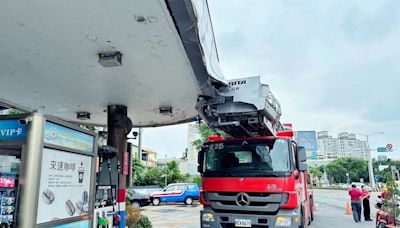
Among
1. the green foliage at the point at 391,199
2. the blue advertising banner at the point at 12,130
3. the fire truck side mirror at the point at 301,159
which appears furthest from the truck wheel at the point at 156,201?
the blue advertising banner at the point at 12,130

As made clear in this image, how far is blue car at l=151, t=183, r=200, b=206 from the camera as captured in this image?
21.4 m

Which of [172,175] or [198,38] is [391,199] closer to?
[198,38]

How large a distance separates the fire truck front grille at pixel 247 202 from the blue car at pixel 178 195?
1430 centimetres

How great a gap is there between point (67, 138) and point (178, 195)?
18209 millimetres

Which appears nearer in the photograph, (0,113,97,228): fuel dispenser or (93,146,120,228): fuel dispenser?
(0,113,97,228): fuel dispenser

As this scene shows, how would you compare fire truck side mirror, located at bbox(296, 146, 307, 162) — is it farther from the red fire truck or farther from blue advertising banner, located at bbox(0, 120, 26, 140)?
blue advertising banner, located at bbox(0, 120, 26, 140)

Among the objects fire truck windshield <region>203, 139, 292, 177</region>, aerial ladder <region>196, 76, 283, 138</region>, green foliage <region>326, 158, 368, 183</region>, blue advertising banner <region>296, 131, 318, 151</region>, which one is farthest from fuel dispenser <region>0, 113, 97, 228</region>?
green foliage <region>326, 158, 368, 183</region>

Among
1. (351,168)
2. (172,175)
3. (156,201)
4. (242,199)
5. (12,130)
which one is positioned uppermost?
(351,168)

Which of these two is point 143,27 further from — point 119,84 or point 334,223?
point 334,223

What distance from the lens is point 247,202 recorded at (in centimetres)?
703

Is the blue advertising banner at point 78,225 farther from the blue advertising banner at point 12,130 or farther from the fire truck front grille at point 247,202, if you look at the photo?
the fire truck front grille at point 247,202

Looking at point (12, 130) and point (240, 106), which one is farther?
point (240, 106)

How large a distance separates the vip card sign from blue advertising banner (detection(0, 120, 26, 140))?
29 cm

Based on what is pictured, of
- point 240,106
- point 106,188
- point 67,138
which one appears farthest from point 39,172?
point 240,106
